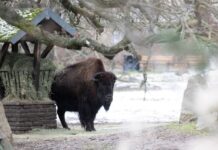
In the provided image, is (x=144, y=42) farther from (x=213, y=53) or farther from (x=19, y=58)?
(x=19, y=58)

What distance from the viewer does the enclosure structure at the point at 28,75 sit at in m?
12.8

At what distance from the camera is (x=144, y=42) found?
16.5ft

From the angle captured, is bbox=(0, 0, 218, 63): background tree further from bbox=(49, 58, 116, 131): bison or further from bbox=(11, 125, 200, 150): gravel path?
bbox=(49, 58, 116, 131): bison

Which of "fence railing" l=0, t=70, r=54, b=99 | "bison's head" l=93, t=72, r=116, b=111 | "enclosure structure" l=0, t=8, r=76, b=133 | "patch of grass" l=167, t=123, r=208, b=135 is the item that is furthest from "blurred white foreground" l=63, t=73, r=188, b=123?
"patch of grass" l=167, t=123, r=208, b=135

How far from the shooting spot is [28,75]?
A: 13281 millimetres

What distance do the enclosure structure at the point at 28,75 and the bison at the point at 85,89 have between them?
625 mm

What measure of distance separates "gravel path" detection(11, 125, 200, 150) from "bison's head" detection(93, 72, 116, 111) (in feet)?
5.40

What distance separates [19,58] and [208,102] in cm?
923

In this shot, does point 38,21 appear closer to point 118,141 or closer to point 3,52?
point 3,52

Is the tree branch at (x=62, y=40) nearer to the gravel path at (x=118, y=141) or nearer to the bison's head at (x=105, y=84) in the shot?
the gravel path at (x=118, y=141)

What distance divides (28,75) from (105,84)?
5.18ft

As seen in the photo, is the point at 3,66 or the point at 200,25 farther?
the point at 3,66

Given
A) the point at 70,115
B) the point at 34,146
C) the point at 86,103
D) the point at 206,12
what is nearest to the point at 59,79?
the point at 86,103

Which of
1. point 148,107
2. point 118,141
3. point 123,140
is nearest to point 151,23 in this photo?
point 123,140
